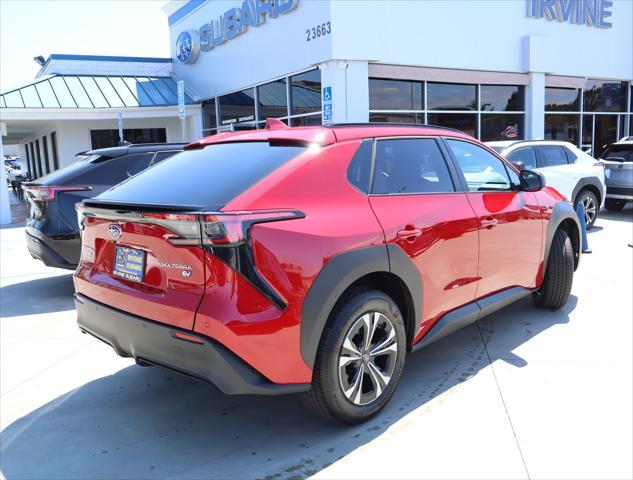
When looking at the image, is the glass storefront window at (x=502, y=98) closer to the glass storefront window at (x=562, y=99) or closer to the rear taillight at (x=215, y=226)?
Answer: the glass storefront window at (x=562, y=99)

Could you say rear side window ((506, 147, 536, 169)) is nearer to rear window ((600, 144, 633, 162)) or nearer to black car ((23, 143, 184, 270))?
rear window ((600, 144, 633, 162))

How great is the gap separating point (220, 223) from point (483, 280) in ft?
7.18

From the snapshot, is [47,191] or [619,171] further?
[619,171]

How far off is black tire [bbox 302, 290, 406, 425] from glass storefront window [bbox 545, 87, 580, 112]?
620 inches

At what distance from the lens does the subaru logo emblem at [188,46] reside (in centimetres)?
1848

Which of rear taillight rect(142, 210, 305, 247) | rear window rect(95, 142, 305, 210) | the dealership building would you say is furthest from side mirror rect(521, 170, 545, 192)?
the dealership building

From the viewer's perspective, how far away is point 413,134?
12.0 feet

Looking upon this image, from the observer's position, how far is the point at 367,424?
3107mm

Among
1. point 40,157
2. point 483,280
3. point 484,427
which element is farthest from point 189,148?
point 40,157

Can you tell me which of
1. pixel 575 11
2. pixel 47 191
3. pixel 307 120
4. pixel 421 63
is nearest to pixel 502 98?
pixel 421 63

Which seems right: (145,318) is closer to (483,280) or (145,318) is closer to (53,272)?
(483,280)

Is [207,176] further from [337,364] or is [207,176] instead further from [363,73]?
[363,73]

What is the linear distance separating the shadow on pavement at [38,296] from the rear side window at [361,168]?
3881 millimetres

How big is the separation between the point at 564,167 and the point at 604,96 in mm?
11083
